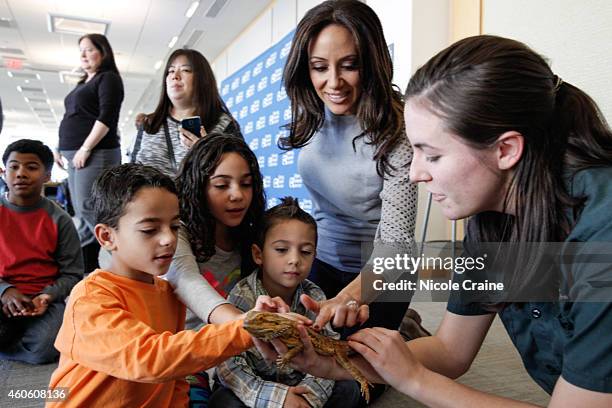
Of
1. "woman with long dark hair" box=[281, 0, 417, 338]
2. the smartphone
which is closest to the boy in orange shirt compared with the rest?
"woman with long dark hair" box=[281, 0, 417, 338]

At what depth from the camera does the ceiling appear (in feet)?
22.3

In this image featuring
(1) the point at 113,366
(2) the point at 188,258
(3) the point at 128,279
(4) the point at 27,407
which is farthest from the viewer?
(4) the point at 27,407

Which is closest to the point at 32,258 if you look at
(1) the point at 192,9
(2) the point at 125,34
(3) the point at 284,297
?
(3) the point at 284,297

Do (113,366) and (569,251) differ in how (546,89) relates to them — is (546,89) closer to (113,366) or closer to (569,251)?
(569,251)

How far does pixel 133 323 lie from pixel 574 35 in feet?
9.60

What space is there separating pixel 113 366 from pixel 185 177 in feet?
2.36

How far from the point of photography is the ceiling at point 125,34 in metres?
6.80

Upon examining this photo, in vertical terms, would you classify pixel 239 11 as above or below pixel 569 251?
above

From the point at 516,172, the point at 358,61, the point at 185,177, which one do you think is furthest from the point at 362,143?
the point at 516,172

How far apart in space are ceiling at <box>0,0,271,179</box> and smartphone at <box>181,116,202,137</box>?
373cm

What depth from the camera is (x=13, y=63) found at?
10281 millimetres

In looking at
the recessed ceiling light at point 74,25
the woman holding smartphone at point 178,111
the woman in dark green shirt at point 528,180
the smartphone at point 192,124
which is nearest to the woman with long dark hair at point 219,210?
the smartphone at point 192,124

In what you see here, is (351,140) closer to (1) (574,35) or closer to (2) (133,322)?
(2) (133,322)

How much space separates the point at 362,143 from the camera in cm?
164
